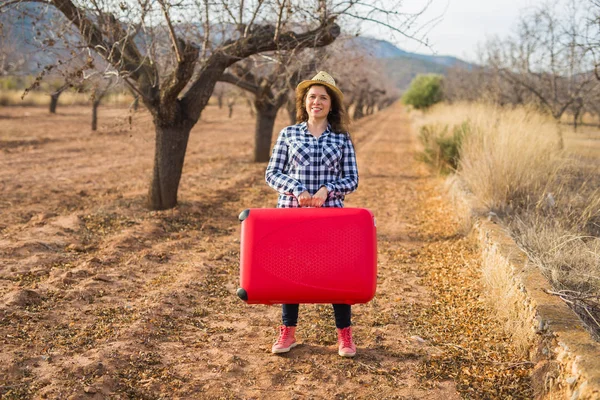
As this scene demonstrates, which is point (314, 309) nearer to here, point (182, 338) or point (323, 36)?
point (182, 338)

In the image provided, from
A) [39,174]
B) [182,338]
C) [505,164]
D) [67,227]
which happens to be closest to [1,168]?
A: [39,174]

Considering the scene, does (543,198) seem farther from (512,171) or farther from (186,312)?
(186,312)

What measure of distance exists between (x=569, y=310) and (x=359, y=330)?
1411 millimetres

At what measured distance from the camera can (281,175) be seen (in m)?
3.26

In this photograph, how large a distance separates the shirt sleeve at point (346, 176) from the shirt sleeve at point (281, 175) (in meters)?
0.19

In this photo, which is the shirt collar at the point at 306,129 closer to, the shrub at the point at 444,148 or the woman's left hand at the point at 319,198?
the woman's left hand at the point at 319,198

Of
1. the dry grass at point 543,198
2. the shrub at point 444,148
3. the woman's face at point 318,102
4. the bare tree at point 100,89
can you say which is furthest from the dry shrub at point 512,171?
the bare tree at point 100,89

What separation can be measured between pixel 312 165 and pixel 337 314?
0.95 m

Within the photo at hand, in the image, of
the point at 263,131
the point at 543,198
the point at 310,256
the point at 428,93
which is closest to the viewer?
the point at 310,256

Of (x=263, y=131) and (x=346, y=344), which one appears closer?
(x=346, y=344)

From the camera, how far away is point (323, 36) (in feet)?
21.8

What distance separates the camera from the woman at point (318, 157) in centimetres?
324

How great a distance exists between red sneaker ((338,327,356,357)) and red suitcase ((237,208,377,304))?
0.59 metres

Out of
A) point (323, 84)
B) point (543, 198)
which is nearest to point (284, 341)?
point (323, 84)
